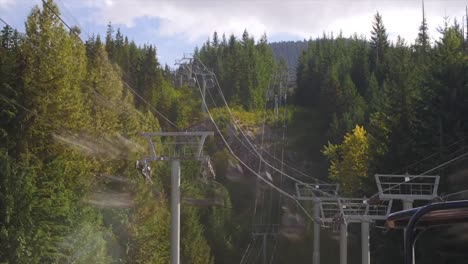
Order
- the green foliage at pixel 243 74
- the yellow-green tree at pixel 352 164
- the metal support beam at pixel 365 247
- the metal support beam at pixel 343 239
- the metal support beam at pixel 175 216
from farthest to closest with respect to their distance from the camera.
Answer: the green foliage at pixel 243 74 → the yellow-green tree at pixel 352 164 → the metal support beam at pixel 343 239 → the metal support beam at pixel 365 247 → the metal support beam at pixel 175 216

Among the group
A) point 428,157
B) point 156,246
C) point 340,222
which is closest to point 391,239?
point 428,157

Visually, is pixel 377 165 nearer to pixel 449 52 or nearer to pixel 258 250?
pixel 449 52

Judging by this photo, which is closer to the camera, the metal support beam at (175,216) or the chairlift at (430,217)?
the chairlift at (430,217)

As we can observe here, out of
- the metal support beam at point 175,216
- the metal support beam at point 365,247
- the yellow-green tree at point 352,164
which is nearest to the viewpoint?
the metal support beam at point 175,216

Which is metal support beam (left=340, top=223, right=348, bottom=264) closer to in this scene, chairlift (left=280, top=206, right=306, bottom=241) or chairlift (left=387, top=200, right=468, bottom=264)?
chairlift (left=280, top=206, right=306, bottom=241)

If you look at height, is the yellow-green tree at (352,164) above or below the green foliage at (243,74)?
below

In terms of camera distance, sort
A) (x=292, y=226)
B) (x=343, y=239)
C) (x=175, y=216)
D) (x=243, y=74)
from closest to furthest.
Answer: (x=175, y=216)
(x=343, y=239)
(x=292, y=226)
(x=243, y=74)

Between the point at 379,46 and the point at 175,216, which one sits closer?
the point at 175,216

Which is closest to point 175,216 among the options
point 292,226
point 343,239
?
point 343,239

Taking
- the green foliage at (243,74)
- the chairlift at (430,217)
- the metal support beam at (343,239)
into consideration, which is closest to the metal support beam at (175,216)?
the metal support beam at (343,239)

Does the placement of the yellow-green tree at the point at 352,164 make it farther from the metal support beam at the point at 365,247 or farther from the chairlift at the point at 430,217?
the chairlift at the point at 430,217

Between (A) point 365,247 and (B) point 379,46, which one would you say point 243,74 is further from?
(A) point 365,247
